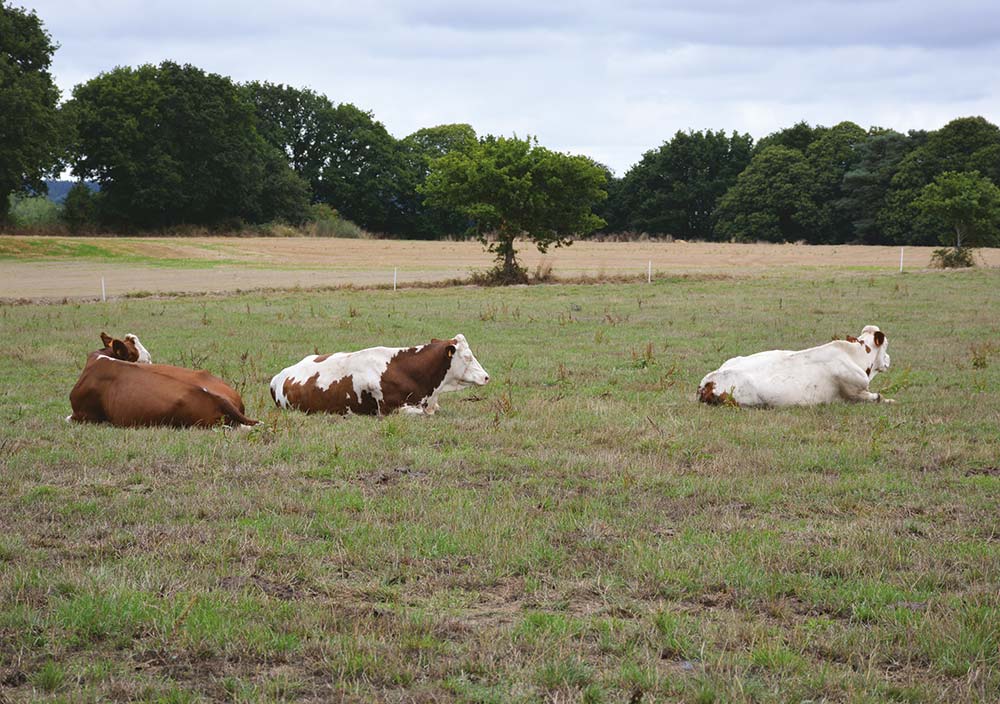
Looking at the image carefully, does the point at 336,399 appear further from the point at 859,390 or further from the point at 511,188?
the point at 511,188

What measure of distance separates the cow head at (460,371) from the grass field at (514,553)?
1.36ft

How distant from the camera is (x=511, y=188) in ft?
133

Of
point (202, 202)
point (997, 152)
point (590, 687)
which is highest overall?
point (997, 152)

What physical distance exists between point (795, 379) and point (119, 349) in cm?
815

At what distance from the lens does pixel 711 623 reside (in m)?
5.39

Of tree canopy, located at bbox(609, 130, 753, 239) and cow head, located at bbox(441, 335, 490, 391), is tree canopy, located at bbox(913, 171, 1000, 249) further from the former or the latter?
tree canopy, located at bbox(609, 130, 753, 239)

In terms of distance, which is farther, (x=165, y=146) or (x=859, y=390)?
(x=165, y=146)

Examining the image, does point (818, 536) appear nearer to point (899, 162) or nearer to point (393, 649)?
point (393, 649)

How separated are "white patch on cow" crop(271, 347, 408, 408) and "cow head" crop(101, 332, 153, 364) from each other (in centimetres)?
173

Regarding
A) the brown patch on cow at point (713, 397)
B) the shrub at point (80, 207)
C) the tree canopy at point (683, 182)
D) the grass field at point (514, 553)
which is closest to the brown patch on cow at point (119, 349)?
the grass field at point (514, 553)

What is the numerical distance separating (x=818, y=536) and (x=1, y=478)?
6334mm

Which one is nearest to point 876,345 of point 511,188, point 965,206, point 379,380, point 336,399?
point 379,380

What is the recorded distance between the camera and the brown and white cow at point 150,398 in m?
10.5

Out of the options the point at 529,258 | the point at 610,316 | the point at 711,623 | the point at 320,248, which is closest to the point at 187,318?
the point at 610,316
